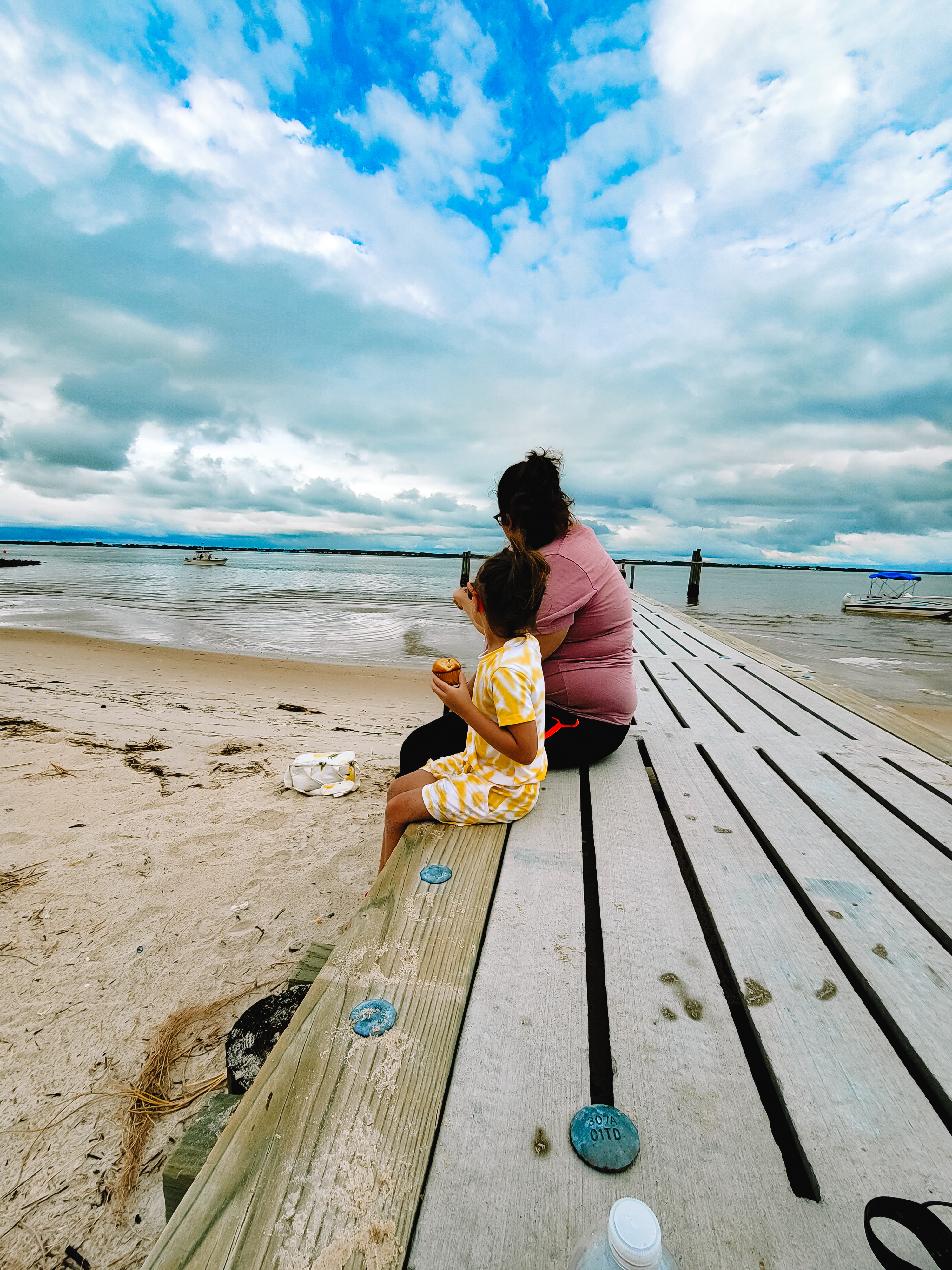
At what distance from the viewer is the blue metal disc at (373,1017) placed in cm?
116

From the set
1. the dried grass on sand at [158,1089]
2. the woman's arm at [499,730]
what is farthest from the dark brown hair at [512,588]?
the dried grass on sand at [158,1089]

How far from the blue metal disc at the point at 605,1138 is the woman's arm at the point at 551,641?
5.26ft

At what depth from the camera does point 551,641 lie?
246 centimetres

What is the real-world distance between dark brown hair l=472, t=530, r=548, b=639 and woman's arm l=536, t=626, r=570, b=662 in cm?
35

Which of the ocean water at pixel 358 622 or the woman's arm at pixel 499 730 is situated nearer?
the woman's arm at pixel 499 730

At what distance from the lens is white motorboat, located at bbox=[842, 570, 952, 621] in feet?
66.1

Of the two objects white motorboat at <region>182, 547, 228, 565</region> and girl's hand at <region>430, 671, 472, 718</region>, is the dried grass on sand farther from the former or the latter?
white motorboat at <region>182, 547, 228, 565</region>

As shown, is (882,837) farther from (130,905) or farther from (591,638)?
(130,905)

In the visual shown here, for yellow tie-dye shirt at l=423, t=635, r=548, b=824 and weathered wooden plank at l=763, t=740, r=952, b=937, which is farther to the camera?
yellow tie-dye shirt at l=423, t=635, r=548, b=824

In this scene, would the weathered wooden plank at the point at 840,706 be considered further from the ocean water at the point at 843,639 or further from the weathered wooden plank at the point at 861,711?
the ocean water at the point at 843,639

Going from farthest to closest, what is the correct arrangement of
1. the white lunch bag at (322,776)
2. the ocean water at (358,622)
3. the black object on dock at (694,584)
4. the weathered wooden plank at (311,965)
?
the black object on dock at (694,584) → the ocean water at (358,622) → the white lunch bag at (322,776) → the weathered wooden plank at (311,965)

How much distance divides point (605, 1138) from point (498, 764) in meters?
1.16

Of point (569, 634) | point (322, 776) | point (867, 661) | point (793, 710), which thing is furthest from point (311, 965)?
point (867, 661)

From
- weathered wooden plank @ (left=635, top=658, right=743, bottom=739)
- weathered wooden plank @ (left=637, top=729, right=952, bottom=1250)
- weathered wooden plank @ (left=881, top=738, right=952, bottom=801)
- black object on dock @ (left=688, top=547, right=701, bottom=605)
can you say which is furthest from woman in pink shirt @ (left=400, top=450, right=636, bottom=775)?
black object on dock @ (left=688, top=547, right=701, bottom=605)
